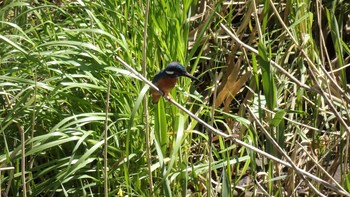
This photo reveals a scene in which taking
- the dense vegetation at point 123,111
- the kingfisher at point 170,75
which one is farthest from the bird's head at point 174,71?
the dense vegetation at point 123,111

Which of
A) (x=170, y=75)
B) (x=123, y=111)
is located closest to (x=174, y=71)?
(x=170, y=75)

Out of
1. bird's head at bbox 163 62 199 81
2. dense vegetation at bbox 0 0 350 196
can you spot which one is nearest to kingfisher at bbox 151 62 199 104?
bird's head at bbox 163 62 199 81

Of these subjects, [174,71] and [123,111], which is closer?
[174,71]

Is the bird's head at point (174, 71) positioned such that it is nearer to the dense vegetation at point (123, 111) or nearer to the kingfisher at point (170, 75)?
the kingfisher at point (170, 75)

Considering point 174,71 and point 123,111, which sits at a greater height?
point 174,71

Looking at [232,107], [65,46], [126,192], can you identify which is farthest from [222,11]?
[126,192]

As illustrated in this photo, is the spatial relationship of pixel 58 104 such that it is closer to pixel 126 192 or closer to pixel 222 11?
pixel 126 192

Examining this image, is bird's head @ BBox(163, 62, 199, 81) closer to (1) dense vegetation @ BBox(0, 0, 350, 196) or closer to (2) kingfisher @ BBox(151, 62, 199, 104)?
(2) kingfisher @ BBox(151, 62, 199, 104)

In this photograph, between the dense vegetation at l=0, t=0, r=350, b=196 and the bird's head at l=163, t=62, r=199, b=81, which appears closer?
the bird's head at l=163, t=62, r=199, b=81

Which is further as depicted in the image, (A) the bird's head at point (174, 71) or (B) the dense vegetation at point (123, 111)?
(B) the dense vegetation at point (123, 111)

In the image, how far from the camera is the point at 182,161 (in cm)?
384

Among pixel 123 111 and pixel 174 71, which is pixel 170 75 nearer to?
pixel 174 71

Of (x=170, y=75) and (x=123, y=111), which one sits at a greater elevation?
(x=170, y=75)

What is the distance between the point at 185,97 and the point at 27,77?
78cm
